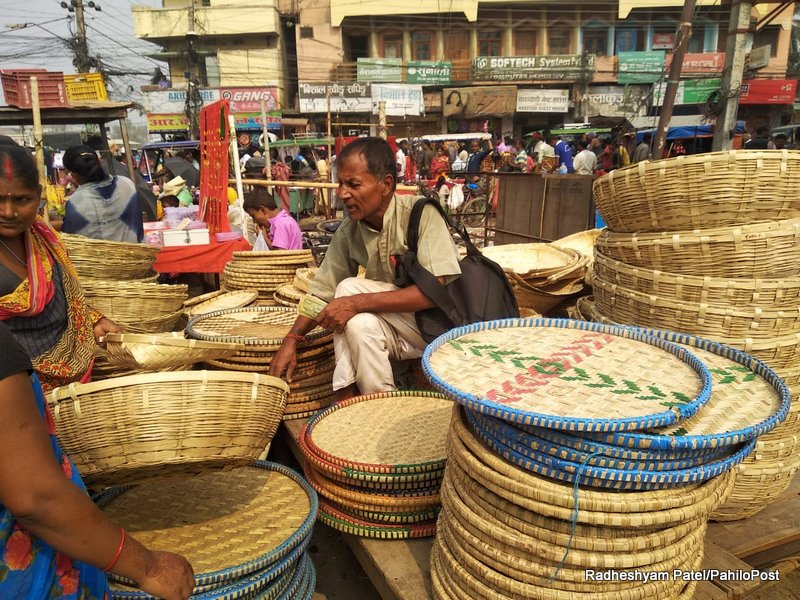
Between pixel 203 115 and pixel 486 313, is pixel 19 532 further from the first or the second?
pixel 203 115

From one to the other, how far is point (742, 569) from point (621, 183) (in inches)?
58.8

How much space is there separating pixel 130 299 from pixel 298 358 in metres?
1.43

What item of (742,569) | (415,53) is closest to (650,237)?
(742,569)

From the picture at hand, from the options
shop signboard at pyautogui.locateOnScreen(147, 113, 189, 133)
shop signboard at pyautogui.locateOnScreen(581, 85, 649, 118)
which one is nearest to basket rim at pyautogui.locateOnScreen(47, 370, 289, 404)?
shop signboard at pyautogui.locateOnScreen(581, 85, 649, 118)

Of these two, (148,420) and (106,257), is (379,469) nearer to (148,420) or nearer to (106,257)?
(148,420)

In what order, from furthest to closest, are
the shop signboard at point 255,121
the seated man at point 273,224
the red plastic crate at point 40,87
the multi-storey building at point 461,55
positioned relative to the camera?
the multi-storey building at point 461,55 < the shop signboard at point 255,121 < the red plastic crate at point 40,87 < the seated man at point 273,224

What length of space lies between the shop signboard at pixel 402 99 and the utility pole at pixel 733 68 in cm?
1895

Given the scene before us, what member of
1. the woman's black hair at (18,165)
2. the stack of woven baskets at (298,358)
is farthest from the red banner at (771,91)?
the woman's black hair at (18,165)

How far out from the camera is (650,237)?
2.21 metres

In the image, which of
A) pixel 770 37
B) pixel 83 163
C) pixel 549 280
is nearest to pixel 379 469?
pixel 549 280

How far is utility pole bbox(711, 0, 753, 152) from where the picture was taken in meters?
8.15

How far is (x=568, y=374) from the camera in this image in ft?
5.14

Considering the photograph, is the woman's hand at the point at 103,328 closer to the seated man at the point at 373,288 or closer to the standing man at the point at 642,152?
the seated man at the point at 373,288

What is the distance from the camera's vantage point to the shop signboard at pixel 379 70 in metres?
26.7
